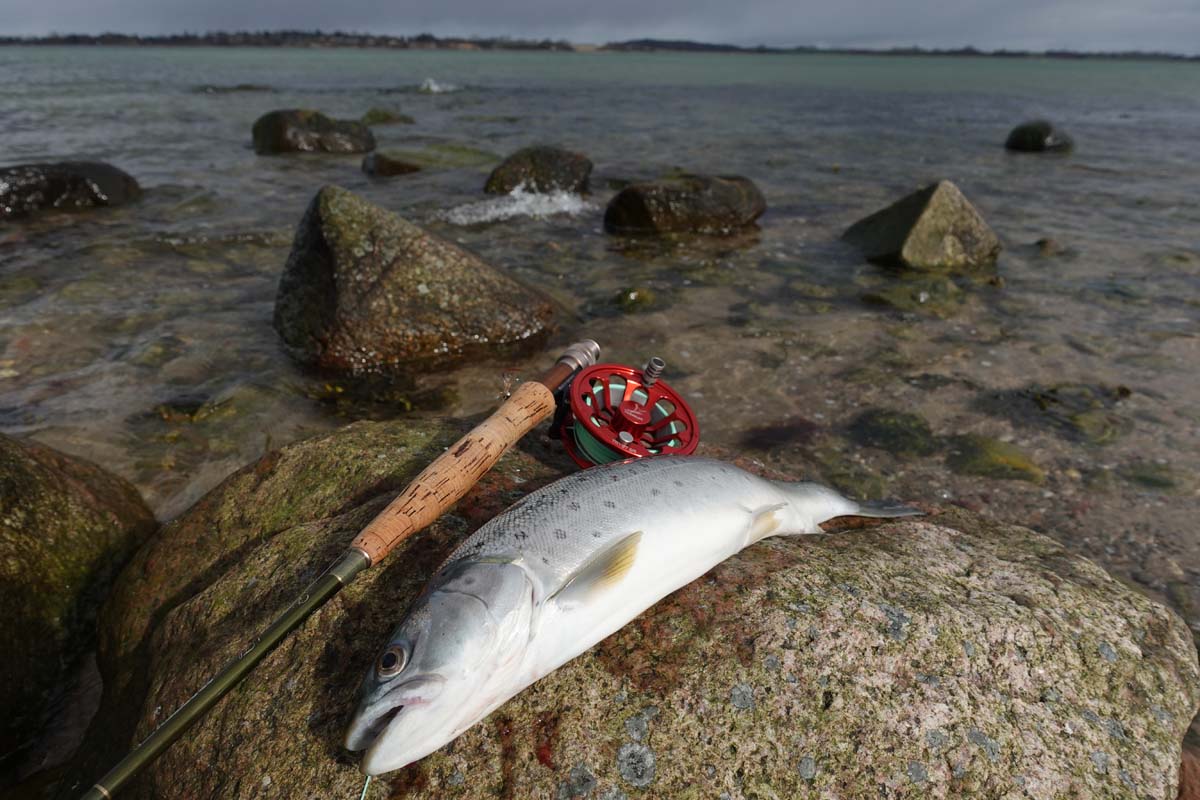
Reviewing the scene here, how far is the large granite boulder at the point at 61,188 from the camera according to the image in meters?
13.3

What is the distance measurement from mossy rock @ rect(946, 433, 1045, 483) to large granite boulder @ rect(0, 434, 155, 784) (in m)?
6.52

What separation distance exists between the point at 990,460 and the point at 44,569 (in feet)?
23.1

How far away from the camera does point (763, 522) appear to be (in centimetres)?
360

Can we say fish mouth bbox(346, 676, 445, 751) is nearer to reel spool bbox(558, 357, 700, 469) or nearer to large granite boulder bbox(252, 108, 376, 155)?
reel spool bbox(558, 357, 700, 469)

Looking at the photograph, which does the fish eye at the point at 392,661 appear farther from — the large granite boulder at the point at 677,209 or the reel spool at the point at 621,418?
the large granite boulder at the point at 677,209

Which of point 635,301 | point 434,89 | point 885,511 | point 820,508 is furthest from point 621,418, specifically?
point 434,89

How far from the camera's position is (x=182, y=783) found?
2.84 meters

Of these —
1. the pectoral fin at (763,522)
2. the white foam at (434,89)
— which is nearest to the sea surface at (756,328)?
the pectoral fin at (763,522)

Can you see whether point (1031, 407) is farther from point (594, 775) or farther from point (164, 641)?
point (164, 641)

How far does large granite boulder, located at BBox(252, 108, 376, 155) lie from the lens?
21078mm

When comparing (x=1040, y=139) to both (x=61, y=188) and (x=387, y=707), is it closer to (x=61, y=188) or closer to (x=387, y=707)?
(x=61, y=188)

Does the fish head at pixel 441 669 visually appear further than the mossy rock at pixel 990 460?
No

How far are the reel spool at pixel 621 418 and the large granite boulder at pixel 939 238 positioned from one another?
814 cm

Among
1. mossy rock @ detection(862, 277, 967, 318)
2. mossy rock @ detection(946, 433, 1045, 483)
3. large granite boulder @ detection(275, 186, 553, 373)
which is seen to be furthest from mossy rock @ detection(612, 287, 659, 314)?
mossy rock @ detection(946, 433, 1045, 483)
